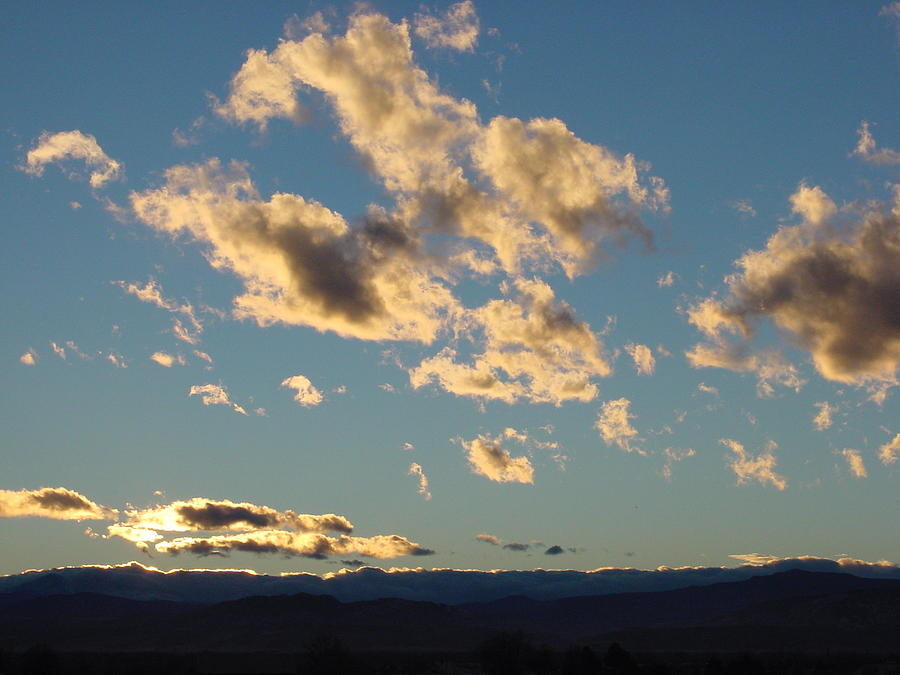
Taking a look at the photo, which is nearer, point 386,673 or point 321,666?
point 321,666

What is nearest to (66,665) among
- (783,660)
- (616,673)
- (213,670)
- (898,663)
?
(213,670)

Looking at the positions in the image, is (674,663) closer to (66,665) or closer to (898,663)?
(898,663)

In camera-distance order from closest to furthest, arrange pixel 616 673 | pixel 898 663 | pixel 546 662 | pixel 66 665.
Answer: pixel 616 673, pixel 898 663, pixel 546 662, pixel 66 665

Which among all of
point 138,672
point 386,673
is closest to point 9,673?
point 138,672

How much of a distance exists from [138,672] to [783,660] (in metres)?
98.4

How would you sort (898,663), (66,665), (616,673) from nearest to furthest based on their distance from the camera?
(616,673), (898,663), (66,665)

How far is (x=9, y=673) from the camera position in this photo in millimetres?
135000

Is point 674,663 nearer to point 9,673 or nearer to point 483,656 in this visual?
point 483,656

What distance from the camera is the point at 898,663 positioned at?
139125mm

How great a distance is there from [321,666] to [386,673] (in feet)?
59.7

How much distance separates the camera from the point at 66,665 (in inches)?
A: 6521

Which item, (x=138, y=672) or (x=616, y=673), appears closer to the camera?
(x=616, y=673)

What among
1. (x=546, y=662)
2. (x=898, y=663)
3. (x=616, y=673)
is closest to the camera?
(x=616, y=673)

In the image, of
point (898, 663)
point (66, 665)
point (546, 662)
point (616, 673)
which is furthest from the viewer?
point (66, 665)
